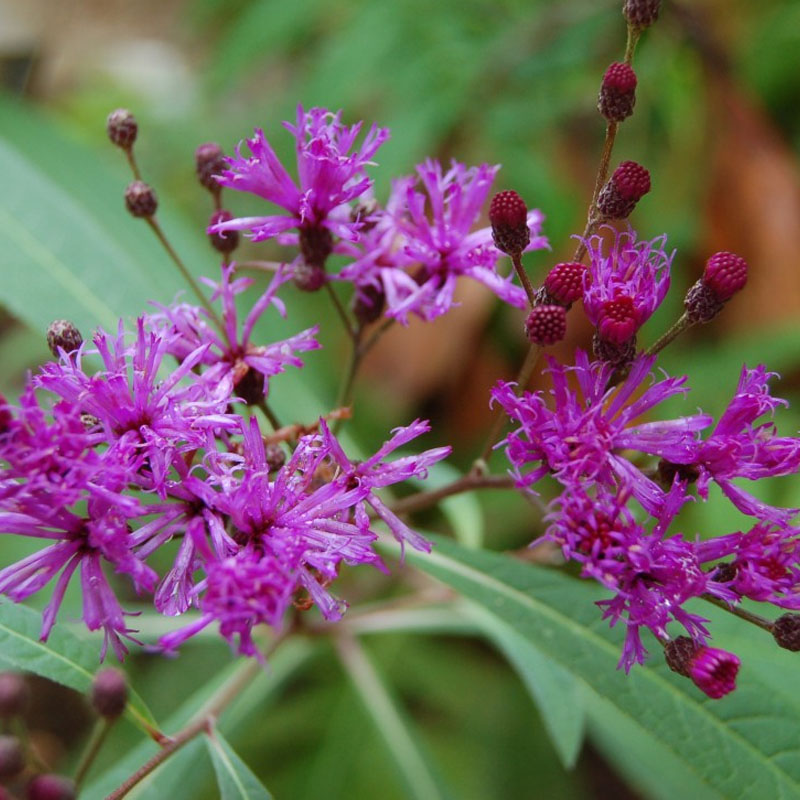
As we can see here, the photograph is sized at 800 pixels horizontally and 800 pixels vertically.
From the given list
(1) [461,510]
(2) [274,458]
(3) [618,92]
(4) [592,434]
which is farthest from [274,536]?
(1) [461,510]

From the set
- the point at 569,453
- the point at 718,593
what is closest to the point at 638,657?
the point at 718,593

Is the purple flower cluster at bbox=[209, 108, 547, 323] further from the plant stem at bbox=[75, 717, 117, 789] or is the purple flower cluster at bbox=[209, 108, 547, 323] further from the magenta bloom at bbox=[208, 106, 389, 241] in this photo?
the plant stem at bbox=[75, 717, 117, 789]

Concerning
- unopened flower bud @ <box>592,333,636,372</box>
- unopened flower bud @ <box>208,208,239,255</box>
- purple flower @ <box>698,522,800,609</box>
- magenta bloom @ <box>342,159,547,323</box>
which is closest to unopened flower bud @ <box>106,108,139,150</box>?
unopened flower bud @ <box>208,208,239,255</box>

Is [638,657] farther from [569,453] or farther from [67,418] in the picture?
[67,418]

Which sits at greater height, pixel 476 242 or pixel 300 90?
pixel 300 90

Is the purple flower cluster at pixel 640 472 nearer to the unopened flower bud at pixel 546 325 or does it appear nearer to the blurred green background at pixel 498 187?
the unopened flower bud at pixel 546 325

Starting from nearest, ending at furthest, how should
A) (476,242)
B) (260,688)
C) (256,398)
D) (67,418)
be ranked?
1. (67,418)
2. (256,398)
3. (476,242)
4. (260,688)
